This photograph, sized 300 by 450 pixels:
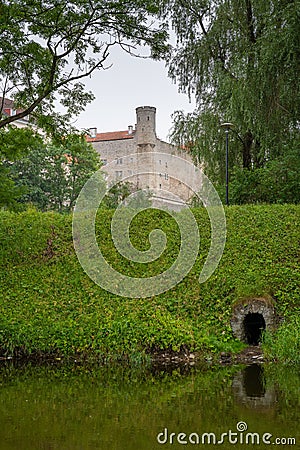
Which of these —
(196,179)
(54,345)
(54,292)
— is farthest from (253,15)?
(54,345)

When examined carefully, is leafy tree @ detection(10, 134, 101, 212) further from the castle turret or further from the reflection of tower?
the castle turret

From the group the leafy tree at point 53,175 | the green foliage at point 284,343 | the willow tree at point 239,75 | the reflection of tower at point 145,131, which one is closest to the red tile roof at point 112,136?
the reflection of tower at point 145,131

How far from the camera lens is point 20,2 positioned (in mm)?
11273

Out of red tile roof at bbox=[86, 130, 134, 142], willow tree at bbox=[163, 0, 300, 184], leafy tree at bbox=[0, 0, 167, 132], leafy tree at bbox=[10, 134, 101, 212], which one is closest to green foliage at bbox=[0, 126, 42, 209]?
leafy tree at bbox=[0, 0, 167, 132]

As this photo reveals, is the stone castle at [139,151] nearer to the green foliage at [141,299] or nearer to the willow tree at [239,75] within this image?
the willow tree at [239,75]

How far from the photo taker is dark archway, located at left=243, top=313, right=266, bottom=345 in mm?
11633

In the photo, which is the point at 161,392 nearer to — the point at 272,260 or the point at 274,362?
the point at 274,362

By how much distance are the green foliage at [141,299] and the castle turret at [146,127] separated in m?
43.6

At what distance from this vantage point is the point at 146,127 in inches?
2309

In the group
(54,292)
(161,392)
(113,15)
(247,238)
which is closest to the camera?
(161,392)

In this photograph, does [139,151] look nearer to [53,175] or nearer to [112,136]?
[112,136]

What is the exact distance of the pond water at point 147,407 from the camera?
5578 millimetres

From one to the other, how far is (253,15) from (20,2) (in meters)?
9.91

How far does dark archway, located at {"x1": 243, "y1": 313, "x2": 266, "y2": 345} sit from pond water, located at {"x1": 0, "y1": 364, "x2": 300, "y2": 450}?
1.91 meters
